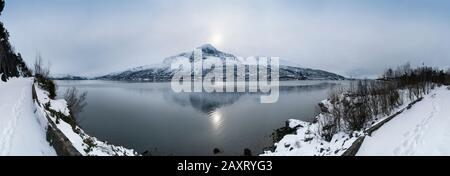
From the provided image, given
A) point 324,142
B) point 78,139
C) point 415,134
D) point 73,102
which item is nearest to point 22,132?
point 78,139

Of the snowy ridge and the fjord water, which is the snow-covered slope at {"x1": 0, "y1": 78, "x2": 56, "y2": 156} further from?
the fjord water

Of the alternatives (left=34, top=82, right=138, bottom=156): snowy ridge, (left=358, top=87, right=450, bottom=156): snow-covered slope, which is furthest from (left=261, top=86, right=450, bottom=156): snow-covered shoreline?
(left=34, top=82, right=138, bottom=156): snowy ridge

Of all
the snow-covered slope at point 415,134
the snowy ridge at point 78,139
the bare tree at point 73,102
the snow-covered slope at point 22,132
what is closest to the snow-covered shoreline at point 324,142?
the snow-covered slope at point 415,134

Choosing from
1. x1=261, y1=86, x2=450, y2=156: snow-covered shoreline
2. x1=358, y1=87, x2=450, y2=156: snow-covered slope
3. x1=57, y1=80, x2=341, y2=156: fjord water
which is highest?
x1=358, y1=87, x2=450, y2=156: snow-covered slope

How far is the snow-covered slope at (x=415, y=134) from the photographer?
399 inches

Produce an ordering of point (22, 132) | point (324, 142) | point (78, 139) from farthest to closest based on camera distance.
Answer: point (324, 142) < point (78, 139) < point (22, 132)

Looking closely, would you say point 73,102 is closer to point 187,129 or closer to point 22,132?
point 187,129

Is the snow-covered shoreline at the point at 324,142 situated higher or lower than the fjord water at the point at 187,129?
higher

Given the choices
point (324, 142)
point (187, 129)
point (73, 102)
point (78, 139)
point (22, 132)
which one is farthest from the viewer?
point (187, 129)

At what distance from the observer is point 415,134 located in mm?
11977

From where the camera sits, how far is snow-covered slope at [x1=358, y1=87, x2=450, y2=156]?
10.1 meters

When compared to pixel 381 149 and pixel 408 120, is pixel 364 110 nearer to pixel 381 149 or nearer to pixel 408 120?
pixel 408 120

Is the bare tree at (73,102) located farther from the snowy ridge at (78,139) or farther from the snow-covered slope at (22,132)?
the snow-covered slope at (22,132)
